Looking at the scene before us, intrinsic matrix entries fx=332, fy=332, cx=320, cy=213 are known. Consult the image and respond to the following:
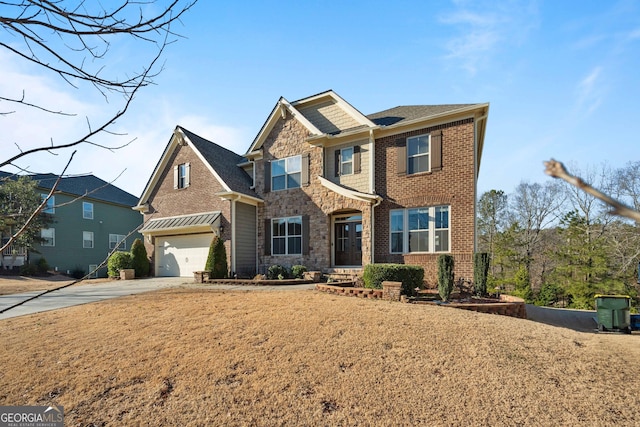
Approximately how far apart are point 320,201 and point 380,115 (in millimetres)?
5428

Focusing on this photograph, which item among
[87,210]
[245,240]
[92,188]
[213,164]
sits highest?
[92,188]

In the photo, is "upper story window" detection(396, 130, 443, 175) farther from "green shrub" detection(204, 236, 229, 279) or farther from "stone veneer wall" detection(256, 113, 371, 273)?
"green shrub" detection(204, 236, 229, 279)

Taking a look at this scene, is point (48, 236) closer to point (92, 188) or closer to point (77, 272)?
point (77, 272)

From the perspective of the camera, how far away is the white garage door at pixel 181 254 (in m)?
16.5

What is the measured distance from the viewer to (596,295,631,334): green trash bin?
414 inches

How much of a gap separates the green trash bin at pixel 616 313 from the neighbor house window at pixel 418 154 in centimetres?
719

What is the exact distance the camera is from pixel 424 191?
1298cm

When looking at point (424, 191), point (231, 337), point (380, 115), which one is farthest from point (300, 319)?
point (380, 115)

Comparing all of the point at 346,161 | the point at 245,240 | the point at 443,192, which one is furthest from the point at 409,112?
Result: the point at 245,240

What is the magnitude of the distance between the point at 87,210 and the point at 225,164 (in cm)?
1846

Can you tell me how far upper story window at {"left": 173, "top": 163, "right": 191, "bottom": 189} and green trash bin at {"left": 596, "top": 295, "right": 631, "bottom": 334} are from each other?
1809cm

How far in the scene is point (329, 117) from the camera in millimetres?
16109

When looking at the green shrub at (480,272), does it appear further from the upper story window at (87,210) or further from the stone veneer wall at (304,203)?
the upper story window at (87,210)

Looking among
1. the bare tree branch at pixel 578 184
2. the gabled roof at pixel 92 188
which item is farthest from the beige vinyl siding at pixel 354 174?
the gabled roof at pixel 92 188
